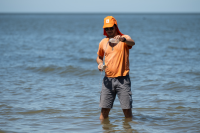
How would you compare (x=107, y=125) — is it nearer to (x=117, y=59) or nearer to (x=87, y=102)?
(x=117, y=59)

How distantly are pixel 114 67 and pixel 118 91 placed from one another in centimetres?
46

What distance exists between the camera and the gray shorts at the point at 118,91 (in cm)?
467

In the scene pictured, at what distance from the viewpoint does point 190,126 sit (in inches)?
209

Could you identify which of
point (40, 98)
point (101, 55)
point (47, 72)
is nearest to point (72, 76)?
point (47, 72)

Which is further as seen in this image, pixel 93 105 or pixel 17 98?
pixel 17 98

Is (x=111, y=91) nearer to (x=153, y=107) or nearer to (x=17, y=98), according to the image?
(x=153, y=107)

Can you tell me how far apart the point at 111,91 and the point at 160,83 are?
4933 millimetres

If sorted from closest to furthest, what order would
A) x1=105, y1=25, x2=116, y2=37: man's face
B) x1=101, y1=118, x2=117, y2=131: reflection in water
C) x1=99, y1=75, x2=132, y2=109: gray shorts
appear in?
1. x1=105, y1=25, x2=116, y2=37: man's face
2. x1=99, y1=75, x2=132, y2=109: gray shorts
3. x1=101, y1=118, x2=117, y2=131: reflection in water

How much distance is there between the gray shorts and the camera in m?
4.67

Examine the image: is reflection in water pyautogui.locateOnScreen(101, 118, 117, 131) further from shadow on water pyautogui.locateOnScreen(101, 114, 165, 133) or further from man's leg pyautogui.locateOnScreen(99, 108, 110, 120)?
man's leg pyautogui.locateOnScreen(99, 108, 110, 120)

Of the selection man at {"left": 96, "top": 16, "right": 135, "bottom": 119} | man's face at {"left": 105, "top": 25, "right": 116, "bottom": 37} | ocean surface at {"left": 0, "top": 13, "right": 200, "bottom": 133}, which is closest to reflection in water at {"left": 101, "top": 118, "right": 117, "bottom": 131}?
ocean surface at {"left": 0, "top": 13, "right": 200, "bottom": 133}

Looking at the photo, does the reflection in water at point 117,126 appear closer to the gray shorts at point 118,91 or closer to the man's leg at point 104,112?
the man's leg at point 104,112

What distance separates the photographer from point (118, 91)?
4.74 metres

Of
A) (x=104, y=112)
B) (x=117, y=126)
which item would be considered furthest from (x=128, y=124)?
(x=104, y=112)
